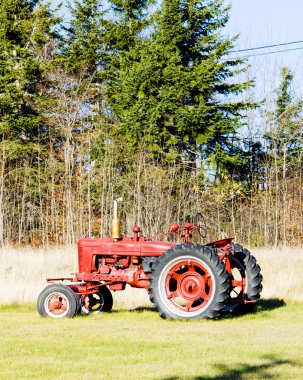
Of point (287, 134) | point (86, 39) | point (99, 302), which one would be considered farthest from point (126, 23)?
point (99, 302)

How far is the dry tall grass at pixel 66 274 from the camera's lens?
33.0ft

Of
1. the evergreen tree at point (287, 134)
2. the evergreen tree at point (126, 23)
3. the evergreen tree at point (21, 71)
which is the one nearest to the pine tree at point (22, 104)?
the evergreen tree at point (21, 71)

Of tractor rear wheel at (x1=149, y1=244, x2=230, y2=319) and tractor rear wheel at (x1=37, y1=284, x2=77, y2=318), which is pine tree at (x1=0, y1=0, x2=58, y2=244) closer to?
tractor rear wheel at (x1=37, y1=284, x2=77, y2=318)

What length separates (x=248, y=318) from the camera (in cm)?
827

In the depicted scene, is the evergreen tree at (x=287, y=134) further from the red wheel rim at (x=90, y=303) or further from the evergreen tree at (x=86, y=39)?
the red wheel rim at (x=90, y=303)

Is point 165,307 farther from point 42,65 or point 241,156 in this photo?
point 42,65

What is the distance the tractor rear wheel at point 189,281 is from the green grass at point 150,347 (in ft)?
0.66

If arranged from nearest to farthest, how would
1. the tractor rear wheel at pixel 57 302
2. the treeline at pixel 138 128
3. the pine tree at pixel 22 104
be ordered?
the tractor rear wheel at pixel 57 302 → the treeline at pixel 138 128 → the pine tree at pixel 22 104

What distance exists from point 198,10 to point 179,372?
2113cm

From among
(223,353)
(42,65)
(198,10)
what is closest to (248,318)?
(223,353)

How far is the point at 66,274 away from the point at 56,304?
445 cm

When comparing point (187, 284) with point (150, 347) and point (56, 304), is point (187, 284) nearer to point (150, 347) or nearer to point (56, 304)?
point (56, 304)

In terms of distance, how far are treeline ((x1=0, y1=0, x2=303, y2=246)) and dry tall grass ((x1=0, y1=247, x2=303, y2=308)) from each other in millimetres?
5756

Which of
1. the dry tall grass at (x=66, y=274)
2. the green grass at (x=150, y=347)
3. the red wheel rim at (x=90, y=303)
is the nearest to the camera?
the green grass at (x=150, y=347)
